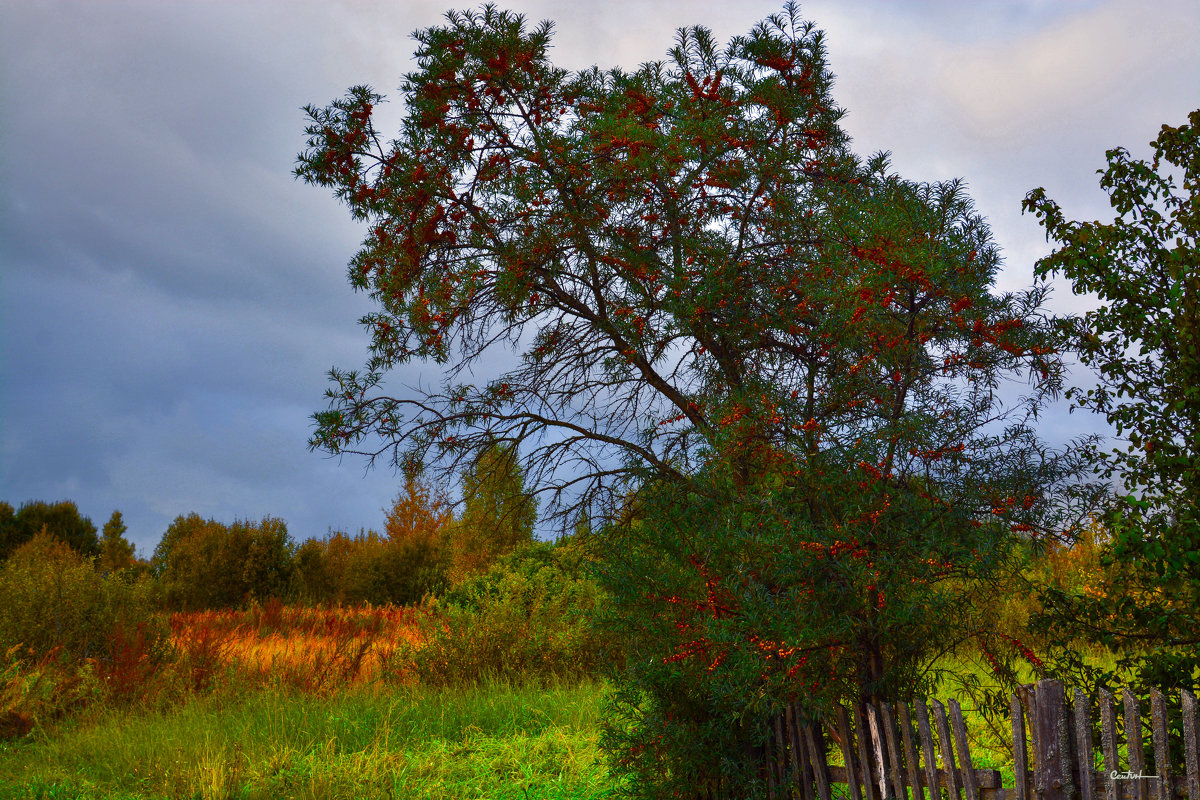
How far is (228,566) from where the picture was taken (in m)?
19.0

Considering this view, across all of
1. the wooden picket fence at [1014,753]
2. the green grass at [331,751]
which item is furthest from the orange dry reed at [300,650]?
the wooden picket fence at [1014,753]

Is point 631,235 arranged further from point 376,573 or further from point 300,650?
point 376,573

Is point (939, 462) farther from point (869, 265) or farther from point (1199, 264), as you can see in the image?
point (1199, 264)

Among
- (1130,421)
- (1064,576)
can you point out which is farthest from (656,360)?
(1064,576)

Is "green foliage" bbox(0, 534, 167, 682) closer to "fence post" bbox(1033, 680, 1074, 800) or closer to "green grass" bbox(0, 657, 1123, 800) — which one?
"green grass" bbox(0, 657, 1123, 800)

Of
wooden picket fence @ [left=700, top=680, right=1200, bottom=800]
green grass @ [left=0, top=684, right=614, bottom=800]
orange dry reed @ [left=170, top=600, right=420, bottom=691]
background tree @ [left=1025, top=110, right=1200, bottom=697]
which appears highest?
background tree @ [left=1025, top=110, right=1200, bottom=697]

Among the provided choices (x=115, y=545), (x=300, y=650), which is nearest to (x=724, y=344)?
(x=300, y=650)

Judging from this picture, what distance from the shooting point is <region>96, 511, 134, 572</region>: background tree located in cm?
2480

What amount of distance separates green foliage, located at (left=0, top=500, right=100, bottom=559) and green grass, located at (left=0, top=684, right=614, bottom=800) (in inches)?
799

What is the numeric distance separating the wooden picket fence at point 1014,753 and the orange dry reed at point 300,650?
6537 mm

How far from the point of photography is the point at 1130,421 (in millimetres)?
3801

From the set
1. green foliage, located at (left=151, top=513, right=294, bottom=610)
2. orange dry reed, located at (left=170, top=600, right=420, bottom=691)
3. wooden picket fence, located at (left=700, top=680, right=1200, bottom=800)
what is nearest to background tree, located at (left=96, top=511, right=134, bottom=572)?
green foliage, located at (left=151, top=513, right=294, bottom=610)

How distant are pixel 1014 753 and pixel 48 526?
95.5 feet

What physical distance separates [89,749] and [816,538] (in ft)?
22.6
